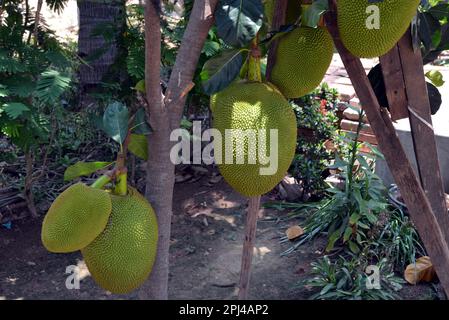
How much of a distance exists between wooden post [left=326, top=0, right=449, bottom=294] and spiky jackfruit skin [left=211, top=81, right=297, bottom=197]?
0.63 feet

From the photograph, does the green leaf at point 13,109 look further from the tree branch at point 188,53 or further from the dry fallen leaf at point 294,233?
the dry fallen leaf at point 294,233

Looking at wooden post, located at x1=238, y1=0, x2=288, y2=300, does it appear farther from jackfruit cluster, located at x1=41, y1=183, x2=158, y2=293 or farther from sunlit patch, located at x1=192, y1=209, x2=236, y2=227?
sunlit patch, located at x1=192, y1=209, x2=236, y2=227

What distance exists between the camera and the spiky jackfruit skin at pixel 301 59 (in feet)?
2.89

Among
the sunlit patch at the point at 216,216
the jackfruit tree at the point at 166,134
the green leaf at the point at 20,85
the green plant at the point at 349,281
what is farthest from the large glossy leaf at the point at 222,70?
the sunlit patch at the point at 216,216

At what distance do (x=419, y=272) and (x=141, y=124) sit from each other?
159 cm

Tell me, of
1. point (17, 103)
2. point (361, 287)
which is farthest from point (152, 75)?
point (361, 287)

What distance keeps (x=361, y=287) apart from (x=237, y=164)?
1349mm

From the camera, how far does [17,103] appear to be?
1.77m

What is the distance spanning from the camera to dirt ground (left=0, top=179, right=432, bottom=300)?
2.05 metres

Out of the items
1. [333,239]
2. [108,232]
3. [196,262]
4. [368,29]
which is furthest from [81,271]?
[368,29]

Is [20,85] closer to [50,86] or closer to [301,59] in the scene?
[50,86]

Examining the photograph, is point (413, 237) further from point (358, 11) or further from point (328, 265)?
point (358, 11)

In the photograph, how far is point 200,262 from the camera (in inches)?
89.9

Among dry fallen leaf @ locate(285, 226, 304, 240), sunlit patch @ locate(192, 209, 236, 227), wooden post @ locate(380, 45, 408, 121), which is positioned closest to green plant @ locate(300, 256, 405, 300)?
dry fallen leaf @ locate(285, 226, 304, 240)
